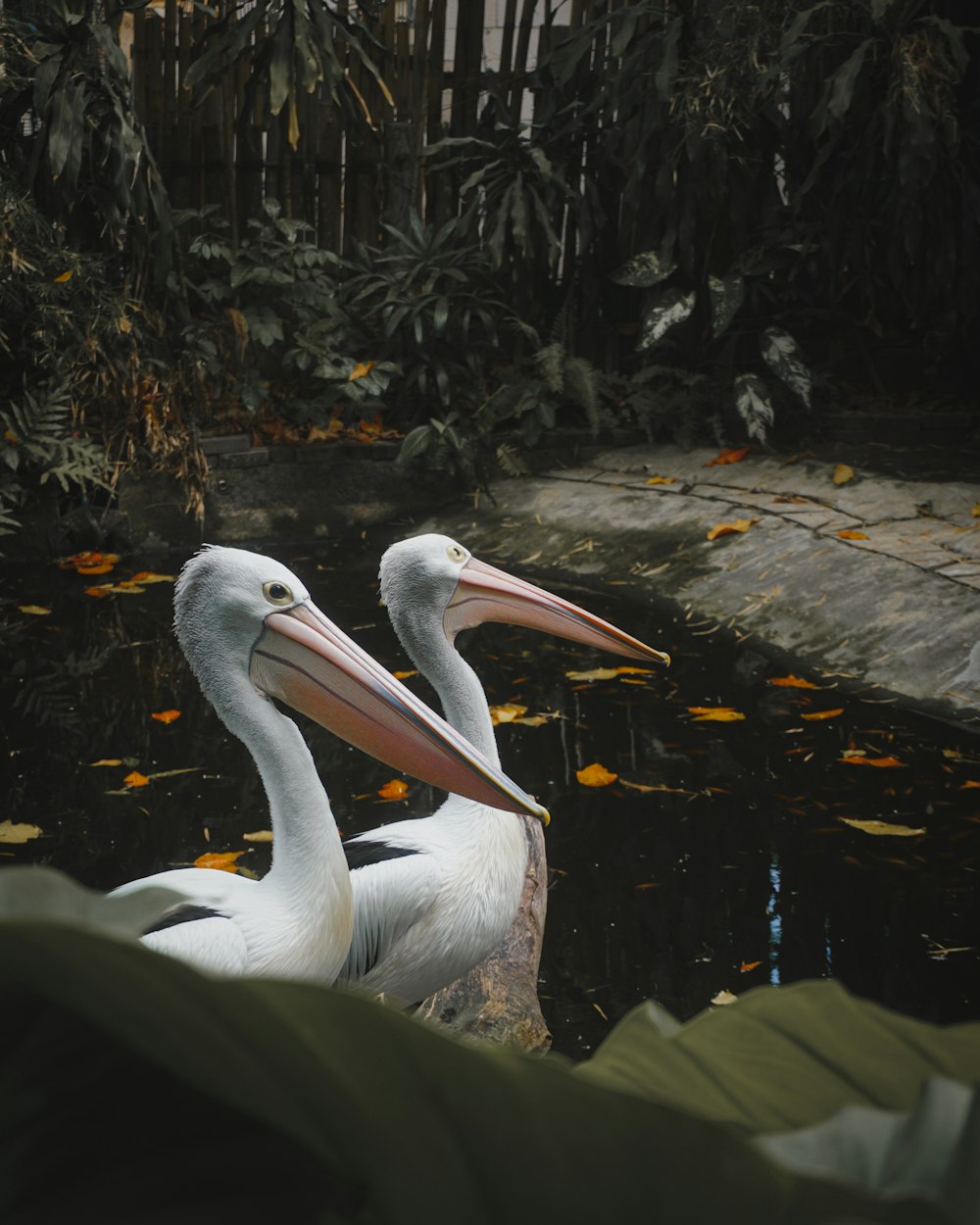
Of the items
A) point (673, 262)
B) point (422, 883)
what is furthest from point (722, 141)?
point (422, 883)

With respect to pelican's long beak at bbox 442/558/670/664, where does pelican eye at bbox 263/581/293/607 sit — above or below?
above

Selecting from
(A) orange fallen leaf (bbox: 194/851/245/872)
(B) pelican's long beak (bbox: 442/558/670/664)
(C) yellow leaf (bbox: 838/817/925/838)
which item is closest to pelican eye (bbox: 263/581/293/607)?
(B) pelican's long beak (bbox: 442/558/670/664)

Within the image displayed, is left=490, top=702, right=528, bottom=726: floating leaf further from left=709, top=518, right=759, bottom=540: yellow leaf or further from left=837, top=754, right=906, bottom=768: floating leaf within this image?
left=709, top=518, right=759, bottom=540: yellow leaf

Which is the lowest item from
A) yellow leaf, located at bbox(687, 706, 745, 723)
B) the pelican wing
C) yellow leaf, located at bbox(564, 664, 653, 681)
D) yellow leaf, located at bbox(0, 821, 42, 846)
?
yellow leaf, located at bbox(0, 821, 42, 846)

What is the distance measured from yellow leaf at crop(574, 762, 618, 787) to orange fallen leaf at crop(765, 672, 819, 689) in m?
0.96

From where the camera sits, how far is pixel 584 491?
22.2 ft

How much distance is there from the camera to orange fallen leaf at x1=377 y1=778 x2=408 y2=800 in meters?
3.78

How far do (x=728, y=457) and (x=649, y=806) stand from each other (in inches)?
143

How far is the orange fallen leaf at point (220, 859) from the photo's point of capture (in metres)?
3.28

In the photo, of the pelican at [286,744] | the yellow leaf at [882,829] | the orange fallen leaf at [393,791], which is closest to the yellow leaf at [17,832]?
the orange fallen leaf at [393,791]

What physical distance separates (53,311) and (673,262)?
3.45 metres

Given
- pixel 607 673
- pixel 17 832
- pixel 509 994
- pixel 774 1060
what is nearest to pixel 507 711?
pixel 607 673

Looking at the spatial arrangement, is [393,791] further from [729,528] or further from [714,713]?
[729,528]

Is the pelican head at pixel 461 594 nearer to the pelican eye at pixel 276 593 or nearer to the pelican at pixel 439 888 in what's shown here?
the pelican at pixel 439 888
